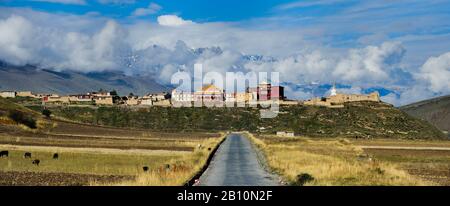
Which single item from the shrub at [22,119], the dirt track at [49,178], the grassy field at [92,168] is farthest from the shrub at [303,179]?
the shrub at [22,119]

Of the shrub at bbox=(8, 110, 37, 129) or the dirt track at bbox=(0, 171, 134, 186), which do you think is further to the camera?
the shrub at bbox=(8, 110, 37, 129)

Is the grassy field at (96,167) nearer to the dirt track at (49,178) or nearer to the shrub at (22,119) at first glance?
the dirt track at (49,178)

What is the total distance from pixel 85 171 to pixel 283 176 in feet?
42.4

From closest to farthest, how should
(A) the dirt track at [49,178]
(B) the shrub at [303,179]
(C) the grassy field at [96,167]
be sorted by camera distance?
1. (B) the shrub at [303,179]
2. (A) the dirt track at [49,178]
3. (C) the grassy field at [96,167]

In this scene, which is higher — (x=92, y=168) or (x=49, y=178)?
(x=49, y=178)

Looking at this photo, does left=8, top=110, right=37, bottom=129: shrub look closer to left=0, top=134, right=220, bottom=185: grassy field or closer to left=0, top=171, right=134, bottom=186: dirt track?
left=0, top=134, right=220, bottom=185: grassy field

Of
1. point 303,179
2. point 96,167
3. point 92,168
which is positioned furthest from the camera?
point 96,167

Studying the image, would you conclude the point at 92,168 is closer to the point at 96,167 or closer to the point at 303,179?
the point at 96,167

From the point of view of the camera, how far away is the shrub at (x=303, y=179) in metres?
31.8

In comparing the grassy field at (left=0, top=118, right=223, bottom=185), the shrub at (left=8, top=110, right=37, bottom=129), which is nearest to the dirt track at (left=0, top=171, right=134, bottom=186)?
the grassy field at (left=0, top=118, right=223, bottom=185)

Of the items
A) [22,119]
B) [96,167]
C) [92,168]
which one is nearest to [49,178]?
[92,168]

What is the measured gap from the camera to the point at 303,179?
33125 mm

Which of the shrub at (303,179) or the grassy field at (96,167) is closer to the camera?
the shrub at (303,179)

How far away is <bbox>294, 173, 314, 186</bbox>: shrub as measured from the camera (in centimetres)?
3175
